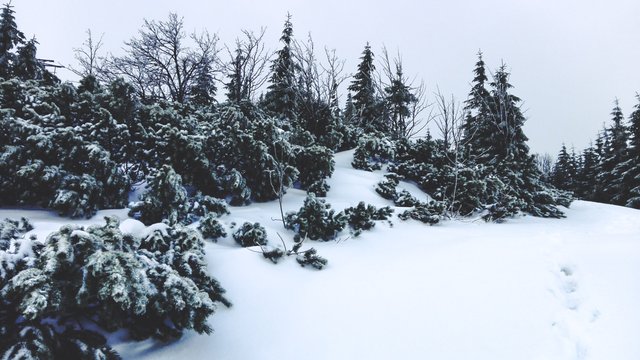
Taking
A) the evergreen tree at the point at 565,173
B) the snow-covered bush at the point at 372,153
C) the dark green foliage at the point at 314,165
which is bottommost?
the dark green foliage at the point at 314,165

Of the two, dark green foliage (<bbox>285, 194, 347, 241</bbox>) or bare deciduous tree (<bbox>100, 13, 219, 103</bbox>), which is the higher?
bare deciduous tree (<bbox>100, 13, 219, 103</bbox>)

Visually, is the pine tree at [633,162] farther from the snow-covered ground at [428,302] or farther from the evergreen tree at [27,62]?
the evergreen tree at [27,62]

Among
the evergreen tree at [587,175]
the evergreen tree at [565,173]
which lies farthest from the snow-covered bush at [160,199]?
the evergreen tree at [565,173]

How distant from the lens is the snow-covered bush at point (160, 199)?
5.18m

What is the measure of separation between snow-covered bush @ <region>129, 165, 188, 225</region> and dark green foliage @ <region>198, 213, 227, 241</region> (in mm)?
426

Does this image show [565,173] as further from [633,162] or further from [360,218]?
[360,218]

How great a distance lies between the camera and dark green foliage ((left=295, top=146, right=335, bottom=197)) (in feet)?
27.9

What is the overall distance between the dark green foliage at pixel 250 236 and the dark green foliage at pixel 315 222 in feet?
2.75

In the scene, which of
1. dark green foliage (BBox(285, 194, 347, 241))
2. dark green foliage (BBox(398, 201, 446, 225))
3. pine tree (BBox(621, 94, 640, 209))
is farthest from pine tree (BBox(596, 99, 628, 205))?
dark green foliage (BBox(285, 194, 347, 241))

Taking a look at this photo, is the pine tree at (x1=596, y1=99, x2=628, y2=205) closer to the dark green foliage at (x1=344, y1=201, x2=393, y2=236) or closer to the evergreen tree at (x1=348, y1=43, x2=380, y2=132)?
the evergreen tree at (x1=348, y1=43, x2=380, y2=132)

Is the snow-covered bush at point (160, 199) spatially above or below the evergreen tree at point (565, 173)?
below

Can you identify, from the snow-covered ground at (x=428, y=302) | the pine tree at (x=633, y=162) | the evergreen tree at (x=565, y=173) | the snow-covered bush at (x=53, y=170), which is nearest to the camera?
the snow-covered ground at (x=428, y=302)

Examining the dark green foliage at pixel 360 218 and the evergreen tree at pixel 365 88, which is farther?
the evergreen tree at pixel 365 88

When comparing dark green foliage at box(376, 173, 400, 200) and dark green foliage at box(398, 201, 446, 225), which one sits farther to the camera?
dark green foliage at box(376, 173, 400, 200)
